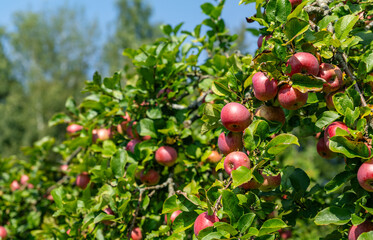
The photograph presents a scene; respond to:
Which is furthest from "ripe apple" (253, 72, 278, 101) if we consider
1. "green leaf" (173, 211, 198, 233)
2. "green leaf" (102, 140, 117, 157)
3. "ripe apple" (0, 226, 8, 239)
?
"ripe apple" (0, 226, 8, 239)

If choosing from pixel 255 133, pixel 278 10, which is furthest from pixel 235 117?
pixel 278 10

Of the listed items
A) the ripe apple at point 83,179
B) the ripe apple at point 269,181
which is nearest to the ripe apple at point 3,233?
the ripe apple at point 83,179

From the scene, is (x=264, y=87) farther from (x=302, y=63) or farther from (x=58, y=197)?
(x=58, y=197)

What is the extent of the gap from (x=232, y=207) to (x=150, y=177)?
0.60 m

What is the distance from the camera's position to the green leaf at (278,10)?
0.81m

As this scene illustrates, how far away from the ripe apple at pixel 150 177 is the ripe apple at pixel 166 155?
8cm

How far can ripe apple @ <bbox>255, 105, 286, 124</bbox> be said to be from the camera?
2.72 feet

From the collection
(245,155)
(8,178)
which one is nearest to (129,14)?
(8,178)

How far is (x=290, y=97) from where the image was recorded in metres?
0.77

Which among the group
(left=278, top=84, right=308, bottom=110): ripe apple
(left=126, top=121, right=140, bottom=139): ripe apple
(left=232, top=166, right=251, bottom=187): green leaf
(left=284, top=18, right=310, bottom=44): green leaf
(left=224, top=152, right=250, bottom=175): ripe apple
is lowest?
(left=232, top=166, right=251, bottom=187): green leaf

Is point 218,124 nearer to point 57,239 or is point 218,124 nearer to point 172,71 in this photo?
point 172,71

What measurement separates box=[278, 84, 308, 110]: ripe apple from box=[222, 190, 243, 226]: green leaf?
249 millimetres

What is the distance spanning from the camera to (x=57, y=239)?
118 centimetres

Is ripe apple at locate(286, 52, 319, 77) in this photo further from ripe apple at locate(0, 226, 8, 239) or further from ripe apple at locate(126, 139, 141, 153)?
ripe apple at locate(0, 226, 8, 239)
